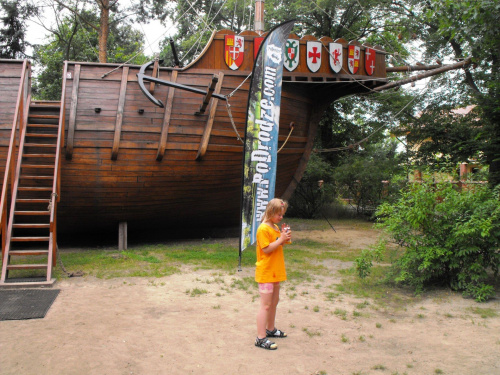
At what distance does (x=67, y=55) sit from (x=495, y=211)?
2086cm

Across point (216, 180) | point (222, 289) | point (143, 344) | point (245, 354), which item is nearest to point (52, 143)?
point (216, 180)

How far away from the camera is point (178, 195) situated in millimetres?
9000

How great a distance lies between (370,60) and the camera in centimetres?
922

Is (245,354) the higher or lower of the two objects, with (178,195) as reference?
lower

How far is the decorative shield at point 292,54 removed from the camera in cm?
849

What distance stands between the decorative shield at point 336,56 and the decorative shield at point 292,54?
0.68 meters

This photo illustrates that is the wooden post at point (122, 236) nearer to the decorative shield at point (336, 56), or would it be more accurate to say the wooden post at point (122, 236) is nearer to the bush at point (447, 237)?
the bush at point (447, 237)

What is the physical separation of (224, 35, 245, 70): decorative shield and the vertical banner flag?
1.45 meters

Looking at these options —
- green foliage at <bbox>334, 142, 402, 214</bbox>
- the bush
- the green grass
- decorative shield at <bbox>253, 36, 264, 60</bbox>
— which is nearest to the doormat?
the bush

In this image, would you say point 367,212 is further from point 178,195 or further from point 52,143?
point 52,143

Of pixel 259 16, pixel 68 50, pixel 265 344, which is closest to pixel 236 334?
pixel 265 344

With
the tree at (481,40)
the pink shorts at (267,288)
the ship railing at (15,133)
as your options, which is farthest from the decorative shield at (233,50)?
the pink shorts at (267,288)

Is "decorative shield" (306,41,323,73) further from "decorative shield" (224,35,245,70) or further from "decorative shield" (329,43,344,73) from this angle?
"decorative shield" (224,35,245,70)

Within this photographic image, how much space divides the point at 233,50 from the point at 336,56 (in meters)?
1.94
